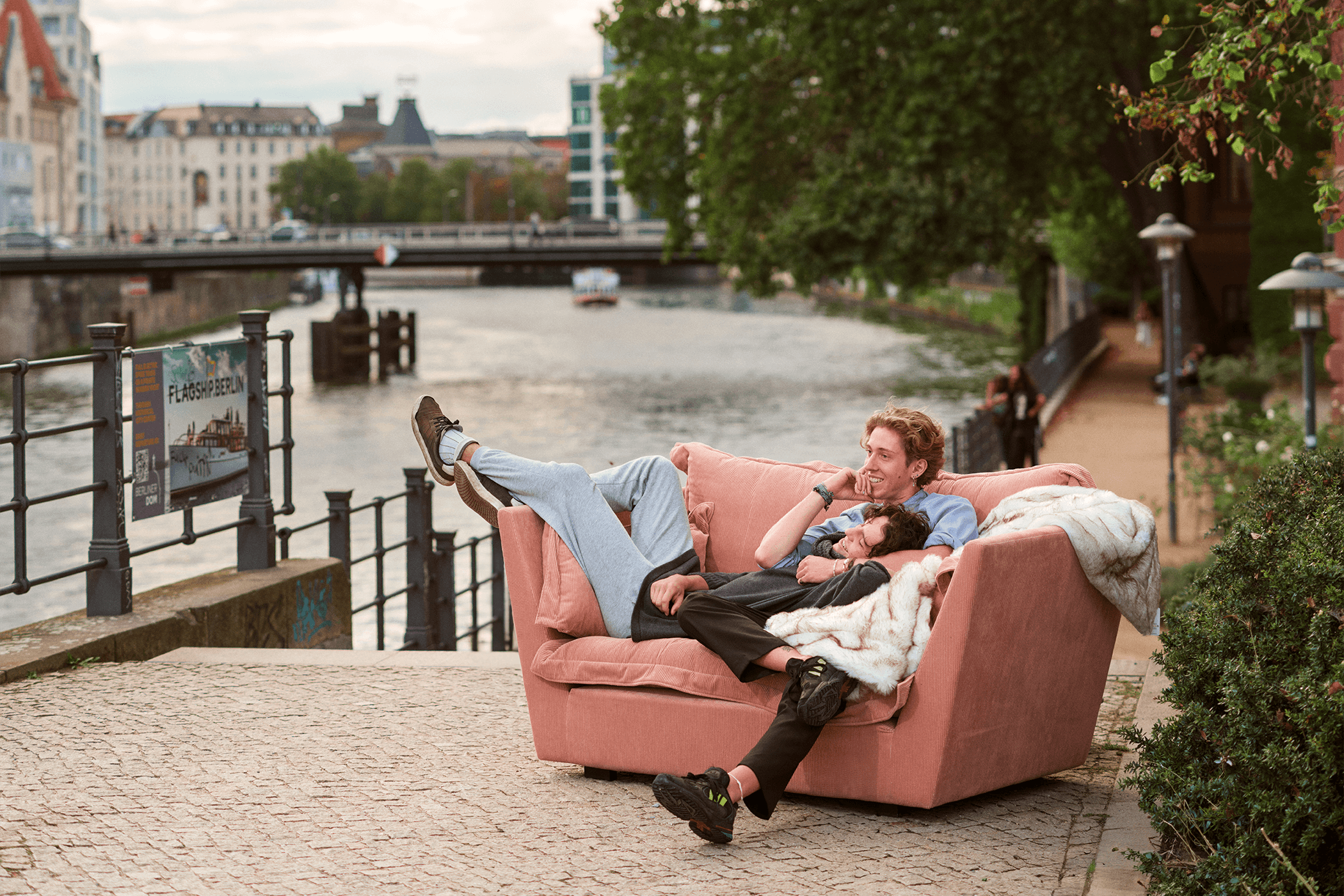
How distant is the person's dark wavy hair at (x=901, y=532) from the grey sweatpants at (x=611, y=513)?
73 centimetres

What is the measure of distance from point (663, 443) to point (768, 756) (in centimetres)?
2776

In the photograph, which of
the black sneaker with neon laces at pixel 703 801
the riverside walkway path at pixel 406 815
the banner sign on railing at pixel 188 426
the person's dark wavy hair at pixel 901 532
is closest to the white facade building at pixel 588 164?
the banner sign on railing at pixel 188 426

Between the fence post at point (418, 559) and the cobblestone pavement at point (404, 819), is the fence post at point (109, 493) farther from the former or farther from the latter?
the fence post at point (418, 559)

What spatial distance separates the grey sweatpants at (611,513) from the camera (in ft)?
15.3

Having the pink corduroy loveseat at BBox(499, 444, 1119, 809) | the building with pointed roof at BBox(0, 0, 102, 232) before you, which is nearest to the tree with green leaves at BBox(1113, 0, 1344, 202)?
the pink corduroy loveseat at BBox(499, 444, 1119, 809)

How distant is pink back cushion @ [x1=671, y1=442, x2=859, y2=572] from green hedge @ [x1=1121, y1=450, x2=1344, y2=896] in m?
1.53

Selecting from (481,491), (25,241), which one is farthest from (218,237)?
(481,491)

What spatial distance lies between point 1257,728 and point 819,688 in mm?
1189

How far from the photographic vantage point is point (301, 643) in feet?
24.3

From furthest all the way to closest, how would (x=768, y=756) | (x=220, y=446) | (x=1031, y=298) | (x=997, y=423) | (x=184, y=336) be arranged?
1. (x=184, y=336)
2. (x=1031, y=298)
3. (x=997, y=423)
4. (x=220, y=446)
5. (x=768, y=756)

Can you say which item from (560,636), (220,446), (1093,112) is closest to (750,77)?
(1093,112)

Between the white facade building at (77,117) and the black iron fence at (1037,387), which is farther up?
the white facade building at (77,117)

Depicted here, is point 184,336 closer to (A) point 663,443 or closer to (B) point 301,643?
(A) point 663,443

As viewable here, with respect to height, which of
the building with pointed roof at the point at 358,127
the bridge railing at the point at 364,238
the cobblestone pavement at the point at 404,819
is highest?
the building with pointed roof at the point at 358,127
